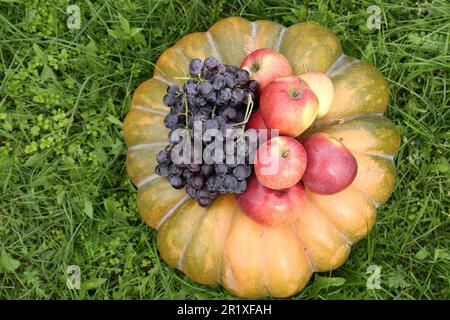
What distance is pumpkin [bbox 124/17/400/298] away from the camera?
2.48m

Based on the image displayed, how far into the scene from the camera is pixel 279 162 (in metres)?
2.15

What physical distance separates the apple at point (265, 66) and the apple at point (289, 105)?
121 millimetres

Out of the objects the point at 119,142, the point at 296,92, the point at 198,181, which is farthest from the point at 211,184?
the point at 119,142

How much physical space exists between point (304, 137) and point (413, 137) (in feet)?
3.11

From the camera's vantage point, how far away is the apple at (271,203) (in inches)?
89.5

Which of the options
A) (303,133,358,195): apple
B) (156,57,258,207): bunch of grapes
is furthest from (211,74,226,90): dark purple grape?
(303,133,358,195): apple

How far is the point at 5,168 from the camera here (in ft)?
10.4

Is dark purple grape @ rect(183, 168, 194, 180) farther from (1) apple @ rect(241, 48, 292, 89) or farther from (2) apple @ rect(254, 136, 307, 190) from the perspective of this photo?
(1) apple @ rect(241, 48, 292, 89)

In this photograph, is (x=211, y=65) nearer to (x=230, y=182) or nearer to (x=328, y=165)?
(x=230, y=182)

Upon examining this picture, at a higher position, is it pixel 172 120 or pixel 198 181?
pixel 172 120

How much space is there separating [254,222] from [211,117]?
0.51 metres
